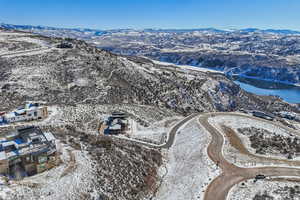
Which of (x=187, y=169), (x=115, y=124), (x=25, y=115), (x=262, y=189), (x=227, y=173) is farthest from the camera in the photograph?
(x=115, y=124)

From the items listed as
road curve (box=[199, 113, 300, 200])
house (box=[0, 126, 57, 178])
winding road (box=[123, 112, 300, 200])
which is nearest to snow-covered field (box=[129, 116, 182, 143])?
winding road (box=[123, 112, 300, 200])

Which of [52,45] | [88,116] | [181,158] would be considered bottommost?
[181,158]

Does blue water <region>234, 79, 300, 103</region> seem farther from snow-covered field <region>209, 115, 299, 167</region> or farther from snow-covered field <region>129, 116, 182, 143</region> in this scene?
snow-covered field <region>129, 116, 182, 143</region>

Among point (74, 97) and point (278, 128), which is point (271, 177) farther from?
point (74, 97)

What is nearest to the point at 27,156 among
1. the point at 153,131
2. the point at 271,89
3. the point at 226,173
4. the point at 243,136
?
the point at 226,173

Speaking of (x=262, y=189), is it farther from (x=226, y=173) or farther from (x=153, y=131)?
(x=153, y=131)

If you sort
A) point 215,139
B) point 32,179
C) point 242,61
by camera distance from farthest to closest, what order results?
point 242,61 → point 215,139 → point 32,179

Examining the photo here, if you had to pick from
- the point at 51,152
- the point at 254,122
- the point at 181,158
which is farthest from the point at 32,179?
the point at 254,122
